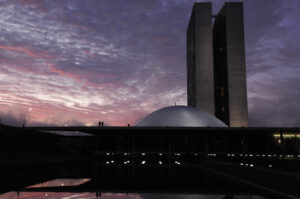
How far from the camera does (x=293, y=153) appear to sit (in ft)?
237

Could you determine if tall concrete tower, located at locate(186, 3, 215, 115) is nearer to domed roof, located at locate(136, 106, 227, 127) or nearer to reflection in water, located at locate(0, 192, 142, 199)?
domed roof, located at locate(136, 106, 227, 127)

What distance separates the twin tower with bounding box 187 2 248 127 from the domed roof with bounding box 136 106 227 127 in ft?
118

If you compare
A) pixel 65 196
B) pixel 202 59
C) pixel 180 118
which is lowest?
pixel 65 196

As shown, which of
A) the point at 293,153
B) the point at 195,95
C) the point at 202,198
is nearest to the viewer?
the point at 202,198

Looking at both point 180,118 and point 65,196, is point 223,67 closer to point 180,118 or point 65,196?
point 180,118

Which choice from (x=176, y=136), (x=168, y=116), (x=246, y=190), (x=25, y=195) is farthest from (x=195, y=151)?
(x=25, y=195)

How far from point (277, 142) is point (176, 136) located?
2494 centimetres

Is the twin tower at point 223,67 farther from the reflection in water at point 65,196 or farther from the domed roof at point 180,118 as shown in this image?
the reflection in water at point 65,196

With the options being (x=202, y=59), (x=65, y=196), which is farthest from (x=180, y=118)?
(x=65, y=196)

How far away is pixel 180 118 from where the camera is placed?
76.3 m

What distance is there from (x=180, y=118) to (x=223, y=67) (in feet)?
185

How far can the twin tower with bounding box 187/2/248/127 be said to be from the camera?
384 feet

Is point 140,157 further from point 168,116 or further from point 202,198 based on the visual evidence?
point 202,198

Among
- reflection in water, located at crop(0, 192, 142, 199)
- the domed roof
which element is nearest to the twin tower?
the domed roof
